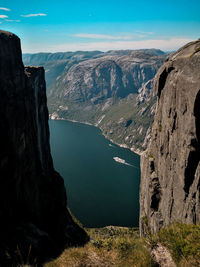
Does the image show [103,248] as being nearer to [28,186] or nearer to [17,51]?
[28,186]

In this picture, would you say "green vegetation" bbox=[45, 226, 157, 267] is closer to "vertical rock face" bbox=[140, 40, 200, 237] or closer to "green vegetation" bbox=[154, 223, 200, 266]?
"green vegetation" bbox=[154, 223, 200, 266]

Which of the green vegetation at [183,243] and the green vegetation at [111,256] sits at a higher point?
the green vegetation at [183,243]

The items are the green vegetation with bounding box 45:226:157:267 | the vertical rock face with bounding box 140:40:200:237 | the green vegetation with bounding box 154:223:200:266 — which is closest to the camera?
the green vegetation with bounding box 154:223:200:266

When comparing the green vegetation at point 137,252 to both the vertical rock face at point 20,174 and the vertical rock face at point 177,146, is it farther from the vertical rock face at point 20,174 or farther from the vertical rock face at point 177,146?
the vertical rock face at point 177,146

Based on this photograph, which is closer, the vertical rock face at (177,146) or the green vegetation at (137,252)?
the green vegetation at (137,252)

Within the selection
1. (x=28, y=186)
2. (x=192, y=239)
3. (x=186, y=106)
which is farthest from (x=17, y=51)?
(x=192, y=239)

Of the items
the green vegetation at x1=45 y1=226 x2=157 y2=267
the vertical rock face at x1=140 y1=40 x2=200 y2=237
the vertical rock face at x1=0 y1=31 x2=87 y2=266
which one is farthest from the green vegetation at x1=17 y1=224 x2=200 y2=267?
the vertical rock face at x1=140 y1=40 x2=200 y2=237

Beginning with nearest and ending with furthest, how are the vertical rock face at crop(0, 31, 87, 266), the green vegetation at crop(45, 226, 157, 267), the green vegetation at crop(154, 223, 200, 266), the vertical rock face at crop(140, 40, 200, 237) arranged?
the green vegetation at crop(154, 223, 200, 266)
the green vegetation at crop(45, 226, 157, 267)
the vertical rock face at crop(140, 40, 200, 237)
the vertical rock face at crop(0, 31, 87, 266)

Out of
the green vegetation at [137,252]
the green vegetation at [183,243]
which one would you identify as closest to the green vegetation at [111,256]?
the green vegetation at [137,252]
